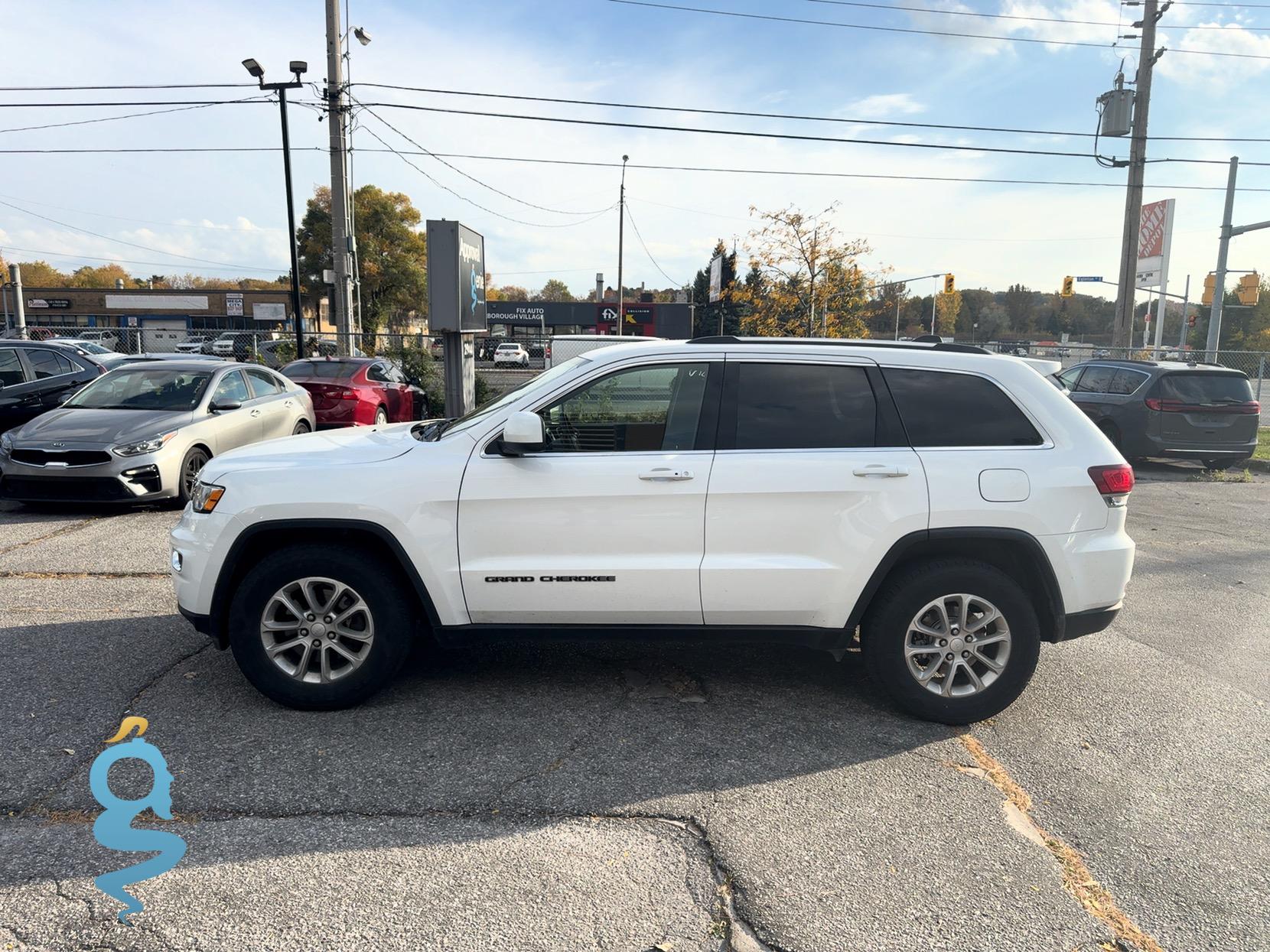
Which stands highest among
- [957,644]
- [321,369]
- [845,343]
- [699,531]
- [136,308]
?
[136,308]

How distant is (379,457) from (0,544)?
5441 mm

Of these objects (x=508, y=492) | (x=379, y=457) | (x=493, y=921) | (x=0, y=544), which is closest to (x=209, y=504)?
(x=379, y=457)

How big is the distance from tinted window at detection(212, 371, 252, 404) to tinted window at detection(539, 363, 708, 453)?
6.84 meters

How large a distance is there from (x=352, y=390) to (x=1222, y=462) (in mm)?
13462

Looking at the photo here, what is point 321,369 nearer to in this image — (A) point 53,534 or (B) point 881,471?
(A) point 53,534

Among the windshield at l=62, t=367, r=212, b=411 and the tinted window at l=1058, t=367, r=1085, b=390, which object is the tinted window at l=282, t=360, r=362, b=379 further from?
the tinted window at l=1058, t=367, r=1085, b=390

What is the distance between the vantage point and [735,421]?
4.09 m

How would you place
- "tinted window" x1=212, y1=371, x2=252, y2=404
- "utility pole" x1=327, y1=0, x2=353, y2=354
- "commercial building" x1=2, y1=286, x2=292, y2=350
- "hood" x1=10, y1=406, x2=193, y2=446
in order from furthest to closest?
"commercial building" x1=2, y1=286, x2=292, y2=350 → "utility pole" x1=327, y1=0, x2=353, y2=354 → "tinted window" x1=212, y1=371, x2=252, y2=404 → "hood" x1=10, y1=406, x2=193, y2=446

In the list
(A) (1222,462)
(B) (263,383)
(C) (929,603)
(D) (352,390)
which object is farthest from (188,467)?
(A) (1222,462)

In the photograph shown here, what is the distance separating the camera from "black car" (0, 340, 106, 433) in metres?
11.0

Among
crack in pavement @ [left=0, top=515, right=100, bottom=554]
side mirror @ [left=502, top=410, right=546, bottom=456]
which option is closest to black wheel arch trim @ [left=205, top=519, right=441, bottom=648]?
side mirror @ [left=502, top=410, right=546, bottom=456]

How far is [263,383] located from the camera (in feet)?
34.4

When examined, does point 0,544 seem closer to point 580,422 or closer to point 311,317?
point 580,422

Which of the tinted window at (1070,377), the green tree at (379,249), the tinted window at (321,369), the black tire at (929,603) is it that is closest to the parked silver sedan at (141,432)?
the tinted window at (321,369)
